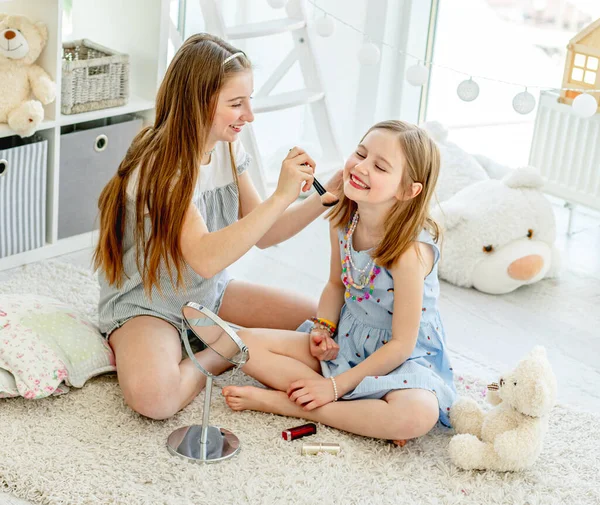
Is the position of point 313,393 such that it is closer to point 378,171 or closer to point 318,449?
point 318,449

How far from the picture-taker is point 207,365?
1.77 metres

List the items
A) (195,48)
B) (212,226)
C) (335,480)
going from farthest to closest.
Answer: (212,226) < (195,48) < (335,480)

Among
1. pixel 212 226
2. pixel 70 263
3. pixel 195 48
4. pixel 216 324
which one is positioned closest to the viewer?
pixel 216 324

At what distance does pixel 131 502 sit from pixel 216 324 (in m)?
0.32

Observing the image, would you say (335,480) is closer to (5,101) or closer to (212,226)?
(212,226)

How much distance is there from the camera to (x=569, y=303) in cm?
243

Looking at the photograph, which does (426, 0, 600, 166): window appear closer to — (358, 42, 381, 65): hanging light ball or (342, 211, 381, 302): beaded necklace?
(358, 42, 381, 65): hanging light ball

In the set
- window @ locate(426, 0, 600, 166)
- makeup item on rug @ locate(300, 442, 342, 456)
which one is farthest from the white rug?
window @ locate(426, 0, 600, 166)

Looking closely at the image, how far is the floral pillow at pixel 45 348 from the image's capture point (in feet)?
5.66

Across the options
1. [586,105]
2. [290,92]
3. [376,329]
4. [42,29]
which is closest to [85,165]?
[42,29]

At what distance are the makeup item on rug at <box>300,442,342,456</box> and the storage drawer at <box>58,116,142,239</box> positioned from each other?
1.03 metres

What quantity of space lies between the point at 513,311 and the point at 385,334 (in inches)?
27.3

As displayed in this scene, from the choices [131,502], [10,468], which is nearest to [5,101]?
[10,468]

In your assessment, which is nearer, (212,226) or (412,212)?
(412,212)
